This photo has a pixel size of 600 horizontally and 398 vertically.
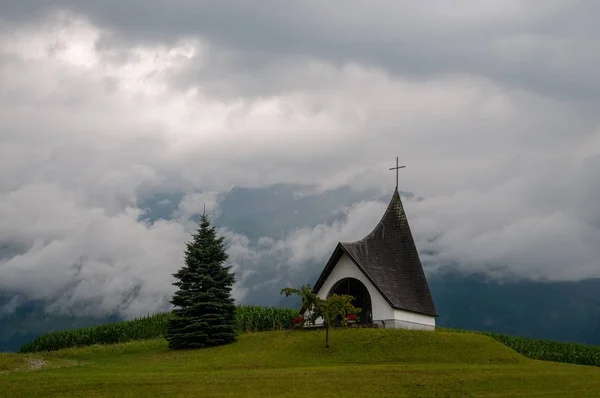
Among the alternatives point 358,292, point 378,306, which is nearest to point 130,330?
point 358,292

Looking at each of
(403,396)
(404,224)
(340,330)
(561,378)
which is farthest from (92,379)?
(404,224)

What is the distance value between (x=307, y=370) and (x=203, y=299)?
11.7 metres

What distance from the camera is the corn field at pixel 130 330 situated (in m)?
44.1

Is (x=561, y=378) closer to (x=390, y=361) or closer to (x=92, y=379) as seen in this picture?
(x=390, y=361)

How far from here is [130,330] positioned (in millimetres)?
46188

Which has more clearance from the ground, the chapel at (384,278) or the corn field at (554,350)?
the chapel at (384,278)

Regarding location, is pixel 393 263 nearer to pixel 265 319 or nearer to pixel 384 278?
pixel 384 278

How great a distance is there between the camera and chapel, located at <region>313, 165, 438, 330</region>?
3944cm

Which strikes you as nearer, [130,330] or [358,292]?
[358,292]

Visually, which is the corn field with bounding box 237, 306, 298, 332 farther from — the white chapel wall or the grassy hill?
the grassy hill

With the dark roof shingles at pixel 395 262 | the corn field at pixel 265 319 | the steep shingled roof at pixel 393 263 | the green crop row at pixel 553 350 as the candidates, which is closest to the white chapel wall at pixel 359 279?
the steep shingled roof at pixel 393 263

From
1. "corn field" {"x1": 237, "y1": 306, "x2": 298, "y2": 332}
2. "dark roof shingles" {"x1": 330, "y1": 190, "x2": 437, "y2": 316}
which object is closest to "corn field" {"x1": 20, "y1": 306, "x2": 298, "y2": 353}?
"corn field" {"x1": 237, "y1": 306, "x2": 298, "y2": 332}

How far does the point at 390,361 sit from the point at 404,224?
13.9 m

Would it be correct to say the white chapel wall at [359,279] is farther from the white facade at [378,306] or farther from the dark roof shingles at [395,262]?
the dark roof shingles at [395,262]
